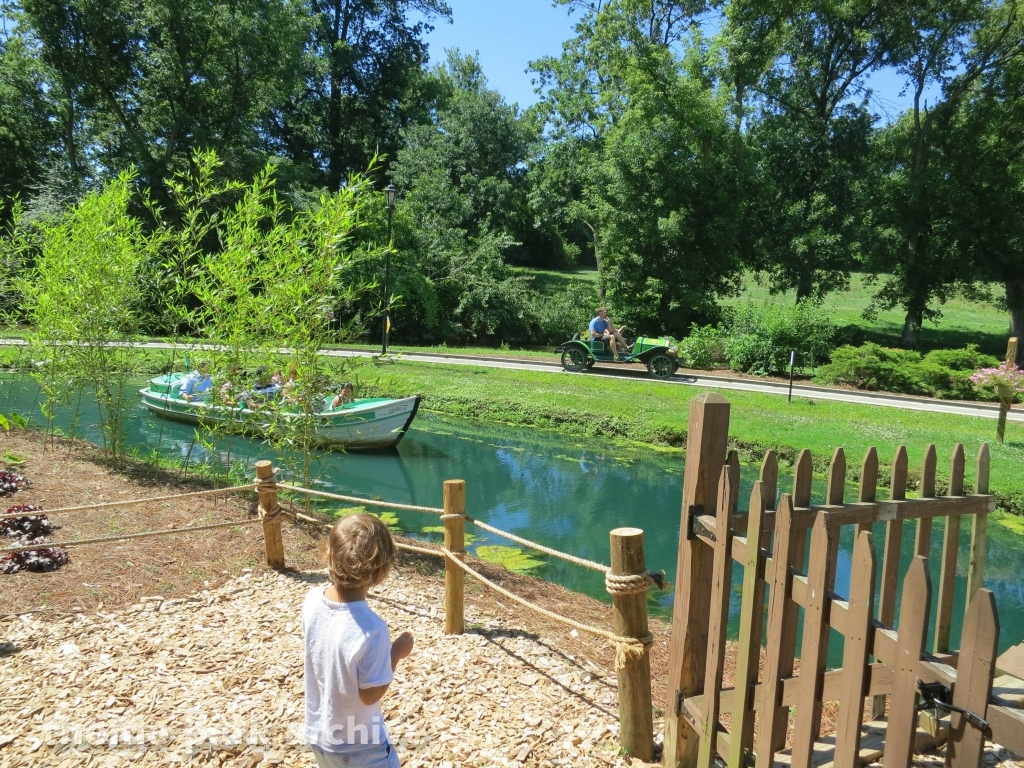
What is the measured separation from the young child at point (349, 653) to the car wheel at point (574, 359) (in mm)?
17288

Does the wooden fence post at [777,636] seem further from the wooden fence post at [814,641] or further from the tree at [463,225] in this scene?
the tree at [463,225]

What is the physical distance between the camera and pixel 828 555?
230 centimetres

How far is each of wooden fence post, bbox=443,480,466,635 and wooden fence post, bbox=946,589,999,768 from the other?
10.5 ft

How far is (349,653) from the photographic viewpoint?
2.36m

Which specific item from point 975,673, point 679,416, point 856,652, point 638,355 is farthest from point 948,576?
point 638,355

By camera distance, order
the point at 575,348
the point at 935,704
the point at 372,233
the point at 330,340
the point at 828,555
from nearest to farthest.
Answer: the point at 935,704 → the point at 828,555 → the point at 330,340 → the point at 575,348 → the point at 372,233

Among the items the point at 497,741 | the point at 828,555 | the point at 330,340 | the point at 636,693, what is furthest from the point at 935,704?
the point at 330,340

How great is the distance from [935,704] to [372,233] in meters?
27.2

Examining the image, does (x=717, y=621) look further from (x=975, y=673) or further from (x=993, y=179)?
(x=993, y=179)

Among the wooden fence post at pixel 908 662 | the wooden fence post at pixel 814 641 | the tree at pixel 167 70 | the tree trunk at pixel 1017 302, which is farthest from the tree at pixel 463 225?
the wooden fence post at pixel 908 662

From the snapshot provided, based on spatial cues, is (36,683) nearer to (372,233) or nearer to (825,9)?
(372,233)

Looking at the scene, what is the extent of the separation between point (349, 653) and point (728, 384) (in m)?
17.1

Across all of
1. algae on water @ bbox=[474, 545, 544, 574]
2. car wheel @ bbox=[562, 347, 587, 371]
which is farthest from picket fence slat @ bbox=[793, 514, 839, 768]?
car wheel @ bbox=[562, 347, 587, 371]

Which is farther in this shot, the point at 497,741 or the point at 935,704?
the point at 497,741
